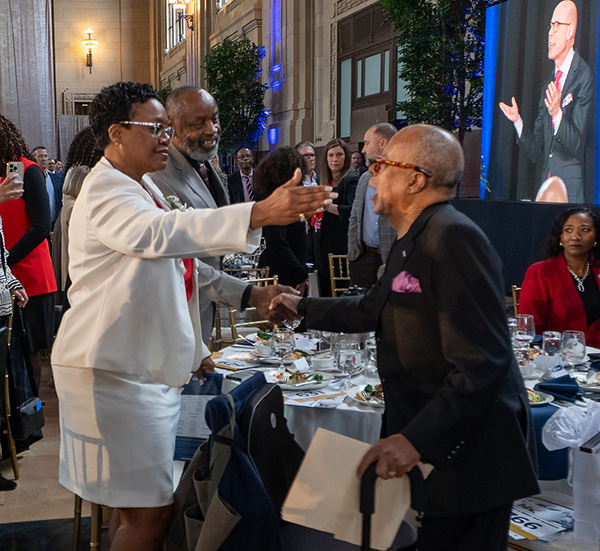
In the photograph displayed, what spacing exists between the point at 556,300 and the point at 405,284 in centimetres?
255

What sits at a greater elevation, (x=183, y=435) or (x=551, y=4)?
(x=551, y=4)

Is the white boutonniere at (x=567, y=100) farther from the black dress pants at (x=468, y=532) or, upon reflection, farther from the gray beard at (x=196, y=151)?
the black dress pants at (x=468, y=532)

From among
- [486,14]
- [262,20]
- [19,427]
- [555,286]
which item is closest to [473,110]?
[486,14]

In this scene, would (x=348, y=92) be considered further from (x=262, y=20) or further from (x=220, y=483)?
(x=220, y=483)

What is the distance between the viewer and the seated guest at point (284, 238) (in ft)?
17.9

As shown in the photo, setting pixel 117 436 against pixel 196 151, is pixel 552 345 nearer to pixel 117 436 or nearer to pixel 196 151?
pixel 196 151

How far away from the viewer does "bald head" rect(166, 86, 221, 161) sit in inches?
115

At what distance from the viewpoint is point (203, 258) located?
292cm

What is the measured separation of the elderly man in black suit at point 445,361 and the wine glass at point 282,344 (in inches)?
48.8

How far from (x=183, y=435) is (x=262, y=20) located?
47.0ft

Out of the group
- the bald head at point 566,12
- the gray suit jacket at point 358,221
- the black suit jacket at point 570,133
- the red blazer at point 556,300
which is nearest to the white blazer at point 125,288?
the red blazer at point 556,300

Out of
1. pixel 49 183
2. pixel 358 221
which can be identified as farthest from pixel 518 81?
pixel 49 183

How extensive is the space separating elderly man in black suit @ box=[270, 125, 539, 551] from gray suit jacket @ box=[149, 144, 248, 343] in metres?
0.92

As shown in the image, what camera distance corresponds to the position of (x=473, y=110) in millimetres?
8055
